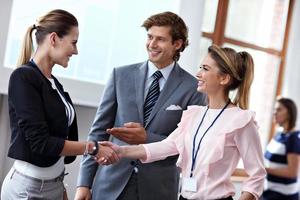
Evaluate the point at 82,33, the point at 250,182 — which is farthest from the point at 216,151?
the point at 82,33

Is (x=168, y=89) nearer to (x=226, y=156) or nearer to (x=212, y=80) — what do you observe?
(x=212, y=80)

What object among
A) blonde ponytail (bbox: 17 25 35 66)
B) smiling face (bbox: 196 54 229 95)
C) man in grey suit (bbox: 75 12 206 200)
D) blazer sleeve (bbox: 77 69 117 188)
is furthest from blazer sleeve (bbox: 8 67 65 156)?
smiling face (bbox: 196 54 229 95)

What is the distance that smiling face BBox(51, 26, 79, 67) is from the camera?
184 cm

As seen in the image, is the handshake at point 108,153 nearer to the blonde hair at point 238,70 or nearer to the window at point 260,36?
the blonde hair at point 238,70

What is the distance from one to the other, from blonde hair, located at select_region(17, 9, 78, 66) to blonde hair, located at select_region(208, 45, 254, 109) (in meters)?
0.69

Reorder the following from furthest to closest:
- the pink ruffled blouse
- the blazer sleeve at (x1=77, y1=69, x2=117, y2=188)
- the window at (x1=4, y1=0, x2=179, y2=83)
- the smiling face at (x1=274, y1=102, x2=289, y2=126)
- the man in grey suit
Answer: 1. the smiling face at (x1=274, y1=102, x2=289, y2=126)
2. the window at (x1=4, y1=0, x2=179, y2=83)
3. the blazer sleeve at (x1=77, y1=69, x2=117, y2=188)
4. the man in grey suit
5. the pink ruffled blouse

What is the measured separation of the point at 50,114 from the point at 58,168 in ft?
0.80

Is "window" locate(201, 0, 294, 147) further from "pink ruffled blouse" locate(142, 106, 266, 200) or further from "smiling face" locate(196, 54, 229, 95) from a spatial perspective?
"pink ruffled blouse" locate(142, 106, 266, 200)

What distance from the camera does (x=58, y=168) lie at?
1831mm

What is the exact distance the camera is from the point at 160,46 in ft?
7.38

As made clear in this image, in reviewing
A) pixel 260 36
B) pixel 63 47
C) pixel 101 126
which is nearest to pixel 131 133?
pixel 101 126

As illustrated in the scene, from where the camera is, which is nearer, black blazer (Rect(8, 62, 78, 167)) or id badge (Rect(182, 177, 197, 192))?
black blazer (Rect(8, 62, 78, 167))

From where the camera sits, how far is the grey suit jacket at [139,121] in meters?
2.11

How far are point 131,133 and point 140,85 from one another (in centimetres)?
29
